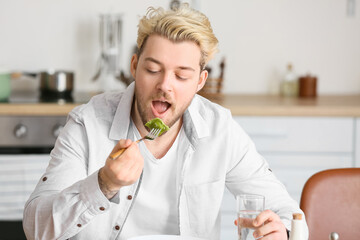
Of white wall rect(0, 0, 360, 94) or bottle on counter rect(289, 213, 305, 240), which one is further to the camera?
white wall rect(0, 0, 360, 94)

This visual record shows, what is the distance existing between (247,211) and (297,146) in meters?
1.66

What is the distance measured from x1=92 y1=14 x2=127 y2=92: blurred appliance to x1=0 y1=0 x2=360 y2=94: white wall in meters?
0.07

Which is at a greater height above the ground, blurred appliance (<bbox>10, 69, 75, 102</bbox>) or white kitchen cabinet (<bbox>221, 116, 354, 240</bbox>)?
blurred appliance (<bbox>10, 69, 75, 102</bbox>)

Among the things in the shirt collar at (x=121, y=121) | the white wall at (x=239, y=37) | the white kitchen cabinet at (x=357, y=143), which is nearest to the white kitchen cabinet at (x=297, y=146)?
the white kitchen cabinet at (x=357, y=143)

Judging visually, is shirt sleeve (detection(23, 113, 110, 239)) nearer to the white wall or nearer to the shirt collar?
the shirt collar

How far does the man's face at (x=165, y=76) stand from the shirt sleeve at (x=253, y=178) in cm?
27

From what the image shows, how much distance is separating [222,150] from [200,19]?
1.35 feet

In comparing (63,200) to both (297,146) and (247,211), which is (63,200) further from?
(297,146)

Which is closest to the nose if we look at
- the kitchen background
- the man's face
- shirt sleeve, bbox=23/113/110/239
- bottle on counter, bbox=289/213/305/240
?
the man's face

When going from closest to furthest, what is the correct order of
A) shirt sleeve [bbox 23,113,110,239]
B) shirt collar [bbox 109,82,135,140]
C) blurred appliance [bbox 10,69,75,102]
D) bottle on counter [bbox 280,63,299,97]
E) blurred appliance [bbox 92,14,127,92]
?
1. shirt sleeve [bbox 23,113,110,239]
2. shirt collar [bbox 109,82,135,140]
3. blurred appliance [bbox 10,69,75,102]
4. blurred appliance [bbox 92,14,127,92]
5. bottle on counter [bbox 280,63,299,97]

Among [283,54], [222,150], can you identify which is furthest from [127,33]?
[222,150]

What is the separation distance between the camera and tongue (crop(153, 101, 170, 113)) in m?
1.60

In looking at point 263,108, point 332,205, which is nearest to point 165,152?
point 332,205

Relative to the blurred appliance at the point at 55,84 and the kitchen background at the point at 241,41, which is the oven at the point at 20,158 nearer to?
the blurred appliance at the point at 55,84
